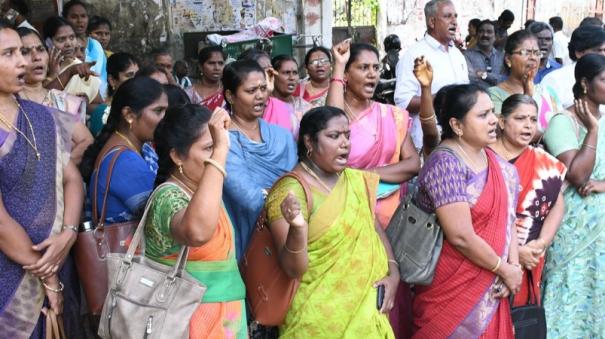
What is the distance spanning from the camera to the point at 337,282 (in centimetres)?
322

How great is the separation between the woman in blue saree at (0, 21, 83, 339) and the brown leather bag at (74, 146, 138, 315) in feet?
0.25

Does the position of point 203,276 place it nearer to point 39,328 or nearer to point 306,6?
point 39,328

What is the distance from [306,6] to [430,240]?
24.7ft

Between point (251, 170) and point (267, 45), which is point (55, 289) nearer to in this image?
point (251, 170)

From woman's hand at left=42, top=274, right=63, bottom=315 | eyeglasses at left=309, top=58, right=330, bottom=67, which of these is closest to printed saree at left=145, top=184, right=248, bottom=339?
woman's hand at left=42, top=274, right=63, bottom=315

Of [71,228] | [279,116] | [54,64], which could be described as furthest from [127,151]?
[54,64]

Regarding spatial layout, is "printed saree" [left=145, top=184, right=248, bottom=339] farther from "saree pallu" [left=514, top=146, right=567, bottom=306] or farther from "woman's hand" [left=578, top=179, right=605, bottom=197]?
"woman's hand" [left=578, top=179, right=605, bottom=197]

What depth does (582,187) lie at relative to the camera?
13.3 feet

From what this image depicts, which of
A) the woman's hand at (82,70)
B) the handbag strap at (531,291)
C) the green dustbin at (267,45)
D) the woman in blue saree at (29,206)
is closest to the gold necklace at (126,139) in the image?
the woman in blue saree at (29,206)

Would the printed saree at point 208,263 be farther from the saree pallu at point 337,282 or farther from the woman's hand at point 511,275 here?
the woman's hand at point 511,275

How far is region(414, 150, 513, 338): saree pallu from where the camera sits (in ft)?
11.3

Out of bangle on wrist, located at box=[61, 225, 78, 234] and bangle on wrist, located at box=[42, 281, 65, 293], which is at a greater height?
bangle on wrist, located at box=[61, 225, 78, 234]

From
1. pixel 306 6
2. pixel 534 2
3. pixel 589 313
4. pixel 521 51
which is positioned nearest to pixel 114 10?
pixel 306 6

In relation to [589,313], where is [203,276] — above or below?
above
